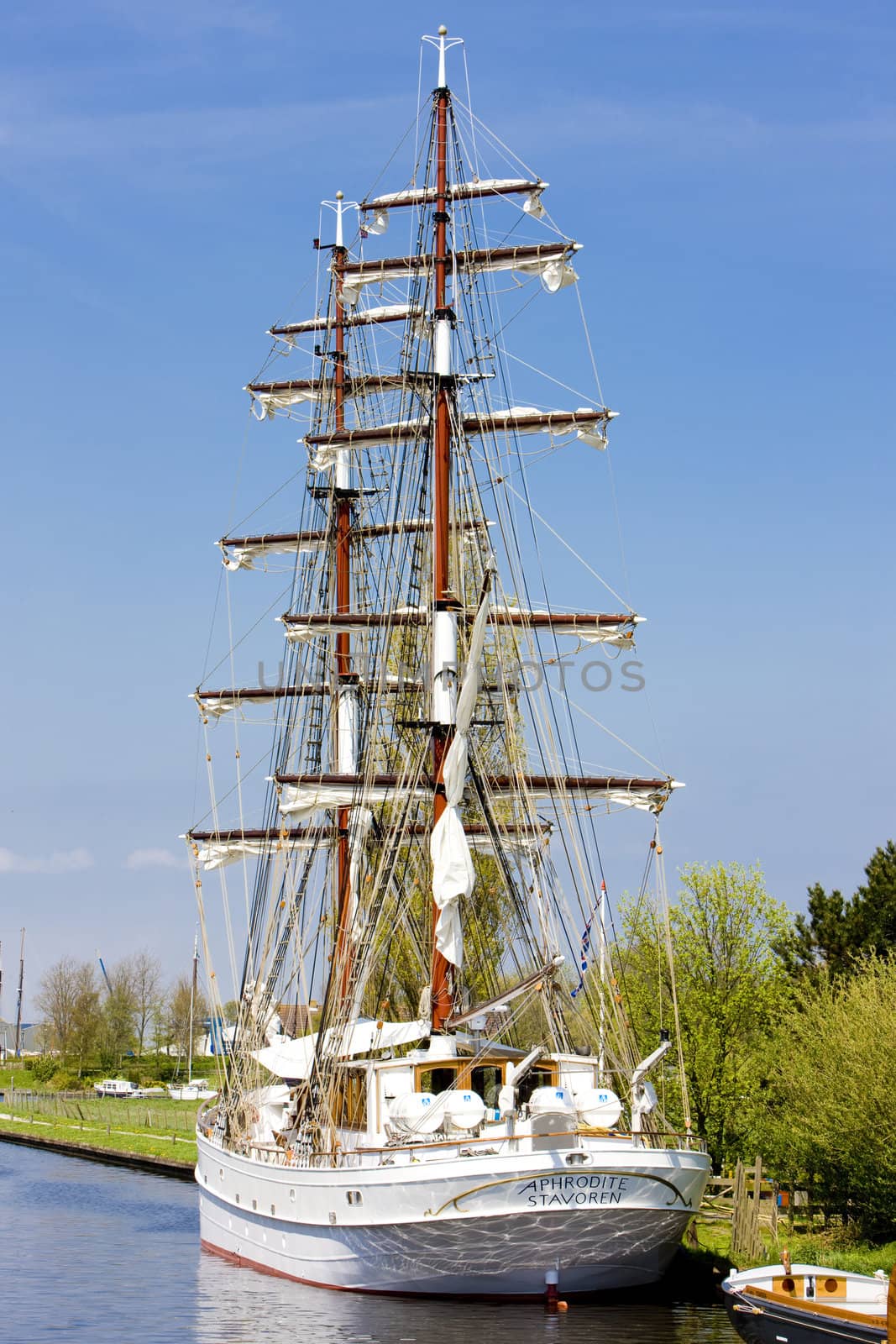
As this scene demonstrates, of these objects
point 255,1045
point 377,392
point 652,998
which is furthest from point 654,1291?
point 377,392

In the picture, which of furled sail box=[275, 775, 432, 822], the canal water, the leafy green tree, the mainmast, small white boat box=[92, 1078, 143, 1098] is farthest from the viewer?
small white boat box=[92, 1078, 143, 1098]

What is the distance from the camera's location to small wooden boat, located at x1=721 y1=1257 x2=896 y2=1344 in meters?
24.4

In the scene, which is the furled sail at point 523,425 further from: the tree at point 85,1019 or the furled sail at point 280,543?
the tree at point 85,1019

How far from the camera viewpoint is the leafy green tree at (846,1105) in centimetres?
3350

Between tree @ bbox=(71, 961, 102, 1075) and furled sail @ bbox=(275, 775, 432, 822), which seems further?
tree @ bbox=(71, 961, 102, 1075)

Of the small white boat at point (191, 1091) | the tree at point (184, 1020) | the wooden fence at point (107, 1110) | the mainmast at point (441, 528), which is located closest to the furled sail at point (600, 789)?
the mainmast at point (441, 528)

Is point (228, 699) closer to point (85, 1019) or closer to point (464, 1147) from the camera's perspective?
point (464, 1147)

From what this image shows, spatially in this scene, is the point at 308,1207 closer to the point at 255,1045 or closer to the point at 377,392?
the point at 255,1045

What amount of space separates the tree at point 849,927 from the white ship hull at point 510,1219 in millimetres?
17762

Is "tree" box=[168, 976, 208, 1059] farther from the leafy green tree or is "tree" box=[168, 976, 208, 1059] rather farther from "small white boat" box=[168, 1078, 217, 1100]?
the leafy green tree

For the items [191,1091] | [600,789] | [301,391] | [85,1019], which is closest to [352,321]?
[301,391]

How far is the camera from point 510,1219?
30844mm

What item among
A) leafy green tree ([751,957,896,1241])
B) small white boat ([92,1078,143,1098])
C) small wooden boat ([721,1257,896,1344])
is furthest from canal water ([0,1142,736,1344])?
small white boat ([92,1078,143,1098])

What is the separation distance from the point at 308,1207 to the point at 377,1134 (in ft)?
7.08
